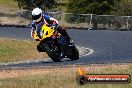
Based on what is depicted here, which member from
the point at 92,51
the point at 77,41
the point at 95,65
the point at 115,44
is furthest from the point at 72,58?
the point at 77,41

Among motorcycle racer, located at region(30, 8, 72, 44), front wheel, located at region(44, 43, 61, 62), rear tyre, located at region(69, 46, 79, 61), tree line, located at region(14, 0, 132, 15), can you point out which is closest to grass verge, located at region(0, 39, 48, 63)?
rear tyre, located at region(69, 46, 79, 61)

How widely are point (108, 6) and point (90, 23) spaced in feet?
32.1

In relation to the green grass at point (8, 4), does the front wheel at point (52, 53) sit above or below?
above

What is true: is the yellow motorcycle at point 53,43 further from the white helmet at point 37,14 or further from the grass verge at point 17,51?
the grass verge at point 17,51

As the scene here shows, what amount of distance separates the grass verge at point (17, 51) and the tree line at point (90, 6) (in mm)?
21709

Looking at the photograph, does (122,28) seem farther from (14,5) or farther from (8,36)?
(14,5)

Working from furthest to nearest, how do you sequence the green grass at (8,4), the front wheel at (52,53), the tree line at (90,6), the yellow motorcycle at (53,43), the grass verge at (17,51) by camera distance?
the green grass at (8,4) < the tree line at (90,6) < the grass verge at (17,51) < the front wheel at (52,53) < the yellow motorcycle at (53,43)

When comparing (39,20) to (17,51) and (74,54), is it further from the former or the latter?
(17,51)

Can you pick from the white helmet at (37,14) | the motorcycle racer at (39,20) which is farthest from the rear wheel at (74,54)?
the white helmet at (37,14)

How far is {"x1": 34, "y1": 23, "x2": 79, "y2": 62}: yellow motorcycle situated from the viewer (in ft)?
56.1

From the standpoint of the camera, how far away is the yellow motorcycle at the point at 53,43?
1709cm

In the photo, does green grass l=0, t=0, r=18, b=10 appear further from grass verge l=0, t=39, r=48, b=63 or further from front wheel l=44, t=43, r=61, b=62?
front wheel l=44, t=43, r=61, b=62

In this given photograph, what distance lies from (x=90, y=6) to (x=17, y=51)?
87.5ft

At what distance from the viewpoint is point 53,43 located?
59.7 ft
